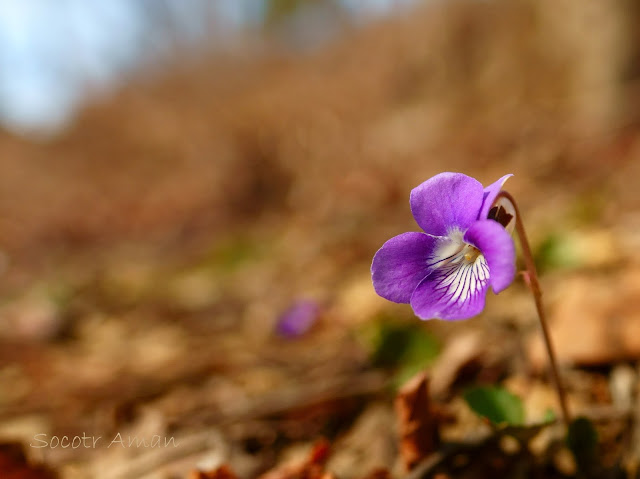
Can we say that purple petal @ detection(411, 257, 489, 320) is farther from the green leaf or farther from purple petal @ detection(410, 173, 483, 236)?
the green leaf

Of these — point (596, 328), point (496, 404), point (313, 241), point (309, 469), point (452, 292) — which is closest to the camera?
point (452, 292)

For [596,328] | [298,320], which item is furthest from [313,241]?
[596,328]

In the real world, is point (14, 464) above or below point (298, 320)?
below

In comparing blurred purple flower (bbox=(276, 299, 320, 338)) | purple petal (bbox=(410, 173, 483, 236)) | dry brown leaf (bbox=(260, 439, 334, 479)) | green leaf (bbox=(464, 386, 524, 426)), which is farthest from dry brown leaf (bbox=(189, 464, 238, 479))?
blurred purple flower (bbox=(276, 299, 320, 338))

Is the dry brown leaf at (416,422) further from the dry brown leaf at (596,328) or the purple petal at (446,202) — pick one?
the dry brown leaf at (596,328)

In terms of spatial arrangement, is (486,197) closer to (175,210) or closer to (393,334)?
(393,334)

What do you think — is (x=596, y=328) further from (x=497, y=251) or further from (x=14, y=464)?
(x=14, y=464)

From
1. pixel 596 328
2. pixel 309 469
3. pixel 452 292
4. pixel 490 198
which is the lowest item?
pixel 309 469
